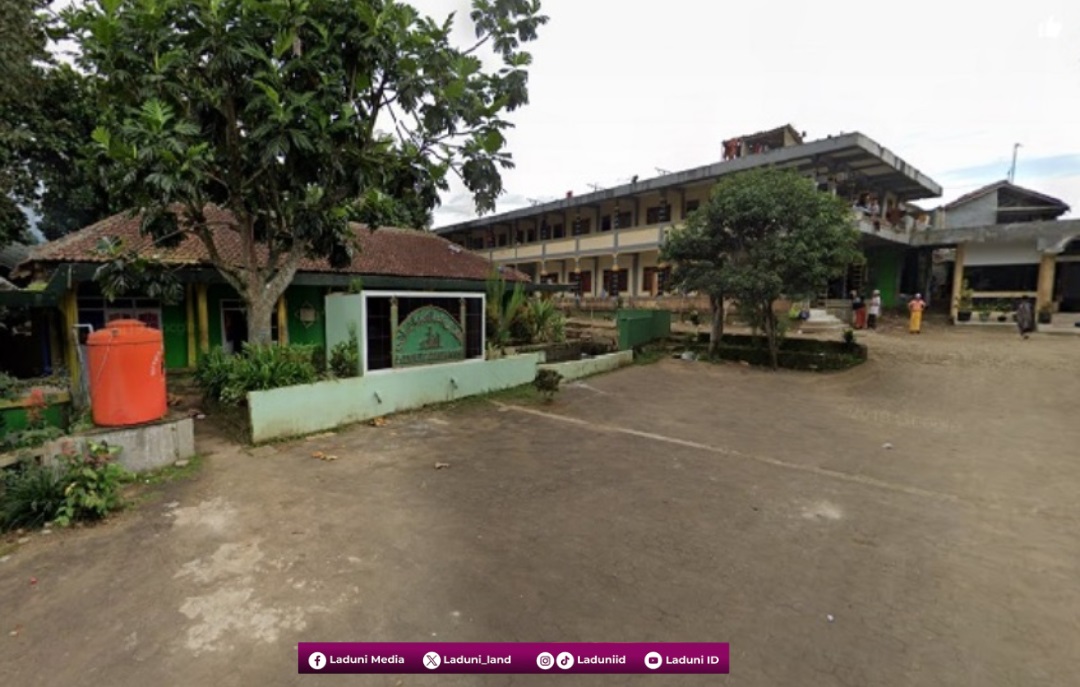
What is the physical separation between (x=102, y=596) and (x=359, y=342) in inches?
216

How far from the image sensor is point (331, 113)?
284 inches

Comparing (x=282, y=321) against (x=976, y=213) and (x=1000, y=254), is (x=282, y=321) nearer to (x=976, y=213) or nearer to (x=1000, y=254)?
(x=1000, y=254)

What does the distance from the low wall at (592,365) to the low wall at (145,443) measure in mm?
7136

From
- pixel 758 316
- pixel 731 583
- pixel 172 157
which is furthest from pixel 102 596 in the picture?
pixel 758 316

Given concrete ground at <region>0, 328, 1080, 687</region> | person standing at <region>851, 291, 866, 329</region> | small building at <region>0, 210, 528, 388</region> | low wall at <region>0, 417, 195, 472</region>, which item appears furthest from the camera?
person standing at <region>851, 291, 866, 329</region>

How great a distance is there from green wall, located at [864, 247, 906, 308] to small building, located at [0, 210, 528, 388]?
19146mm

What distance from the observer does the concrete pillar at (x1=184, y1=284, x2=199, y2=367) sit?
12016mm

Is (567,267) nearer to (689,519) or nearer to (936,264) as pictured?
(936,264)

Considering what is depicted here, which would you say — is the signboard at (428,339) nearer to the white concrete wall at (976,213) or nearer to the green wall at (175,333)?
the green wall at (175,333)

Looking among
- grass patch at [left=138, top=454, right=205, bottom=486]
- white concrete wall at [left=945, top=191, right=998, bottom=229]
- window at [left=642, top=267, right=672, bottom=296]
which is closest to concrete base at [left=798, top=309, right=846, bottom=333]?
window at [left=642, top=267, right=672, bottom=296]

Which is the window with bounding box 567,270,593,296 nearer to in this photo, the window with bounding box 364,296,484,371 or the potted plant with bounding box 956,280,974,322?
the potted plant with bounding box 956,280,974,322

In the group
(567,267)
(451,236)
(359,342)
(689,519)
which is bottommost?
(689,519)

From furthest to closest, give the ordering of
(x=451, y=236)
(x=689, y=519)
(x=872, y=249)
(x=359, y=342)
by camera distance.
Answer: (x=451, y=236)
(x=872, y=249)
(x=359, y=342)
(x=689, y=519)

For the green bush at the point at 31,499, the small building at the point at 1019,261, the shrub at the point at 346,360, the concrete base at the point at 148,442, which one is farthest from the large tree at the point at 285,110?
the small building at the point at 1019,261
